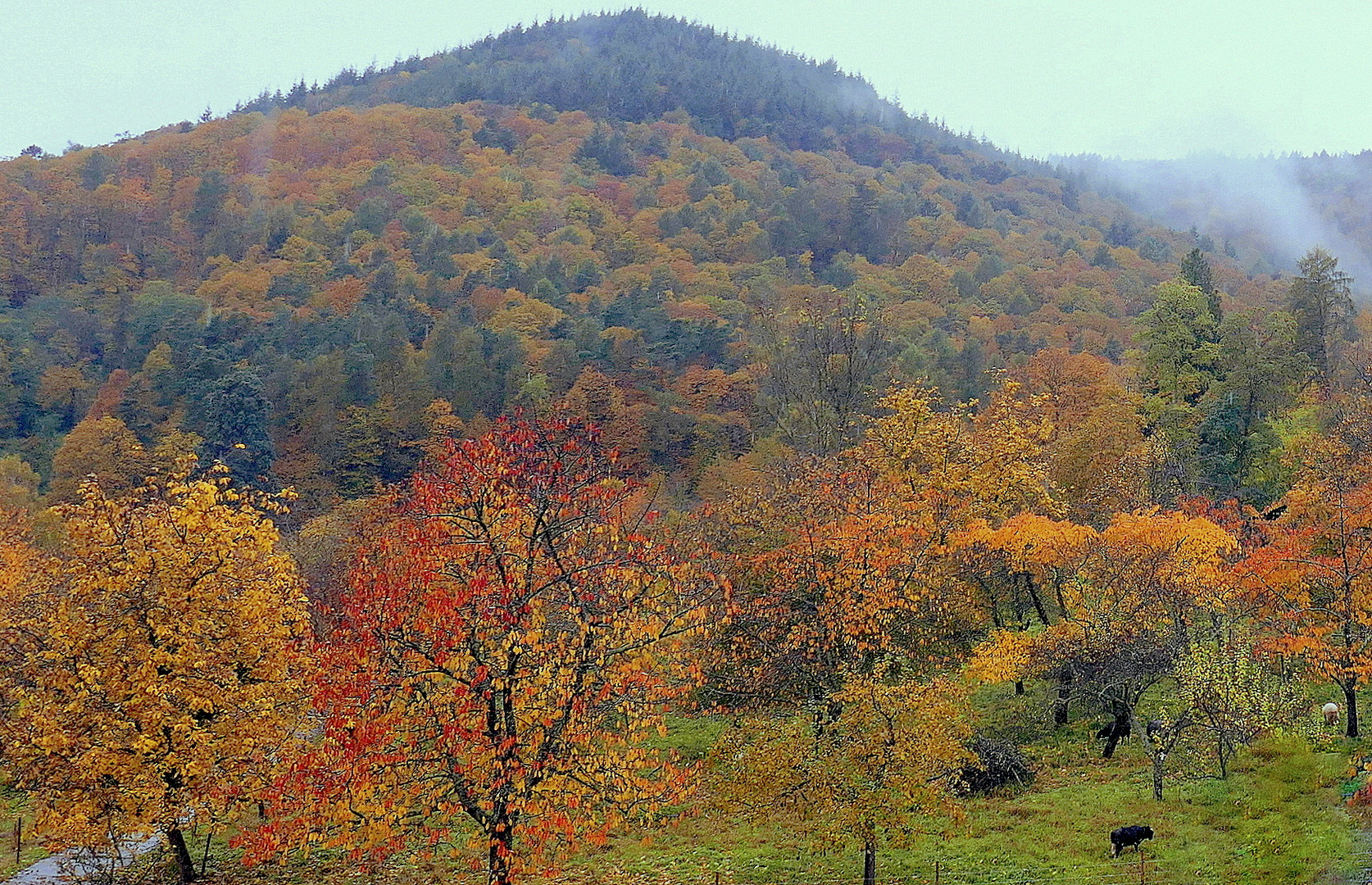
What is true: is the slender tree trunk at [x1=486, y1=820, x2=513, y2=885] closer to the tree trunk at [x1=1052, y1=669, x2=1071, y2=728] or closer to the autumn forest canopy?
the autumn forest canopy

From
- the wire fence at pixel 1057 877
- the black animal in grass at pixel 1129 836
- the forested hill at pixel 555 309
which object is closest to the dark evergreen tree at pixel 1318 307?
the forested hill at pixel 555 309

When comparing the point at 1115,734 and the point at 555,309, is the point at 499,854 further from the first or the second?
the point at 555,309

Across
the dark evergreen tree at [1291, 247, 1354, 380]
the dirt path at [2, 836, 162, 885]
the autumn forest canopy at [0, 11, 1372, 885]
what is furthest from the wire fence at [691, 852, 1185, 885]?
the dark evergreen tree at [1291, 247, 1354, 380]

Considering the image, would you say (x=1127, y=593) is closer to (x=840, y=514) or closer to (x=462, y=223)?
(x=840, y=514)

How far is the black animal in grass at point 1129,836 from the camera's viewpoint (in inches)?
808

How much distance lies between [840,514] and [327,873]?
15.0 meters

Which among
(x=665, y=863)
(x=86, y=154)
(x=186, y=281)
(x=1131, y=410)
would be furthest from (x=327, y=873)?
(x=86, y=154)

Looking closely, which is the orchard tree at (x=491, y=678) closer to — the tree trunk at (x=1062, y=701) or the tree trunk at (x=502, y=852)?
the tree trunk at (x=502, y=852)

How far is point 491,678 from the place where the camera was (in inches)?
635

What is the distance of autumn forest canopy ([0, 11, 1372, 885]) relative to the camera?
16.5 m

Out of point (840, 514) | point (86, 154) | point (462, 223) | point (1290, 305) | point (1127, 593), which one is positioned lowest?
point (1127, 593)

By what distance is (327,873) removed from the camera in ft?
77.1

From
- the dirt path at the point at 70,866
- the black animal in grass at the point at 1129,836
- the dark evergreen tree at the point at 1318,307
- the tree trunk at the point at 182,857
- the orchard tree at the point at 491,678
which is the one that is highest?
the dark evergreen tree at the point at 1318,307

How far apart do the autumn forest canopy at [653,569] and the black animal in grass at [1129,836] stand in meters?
2.73
